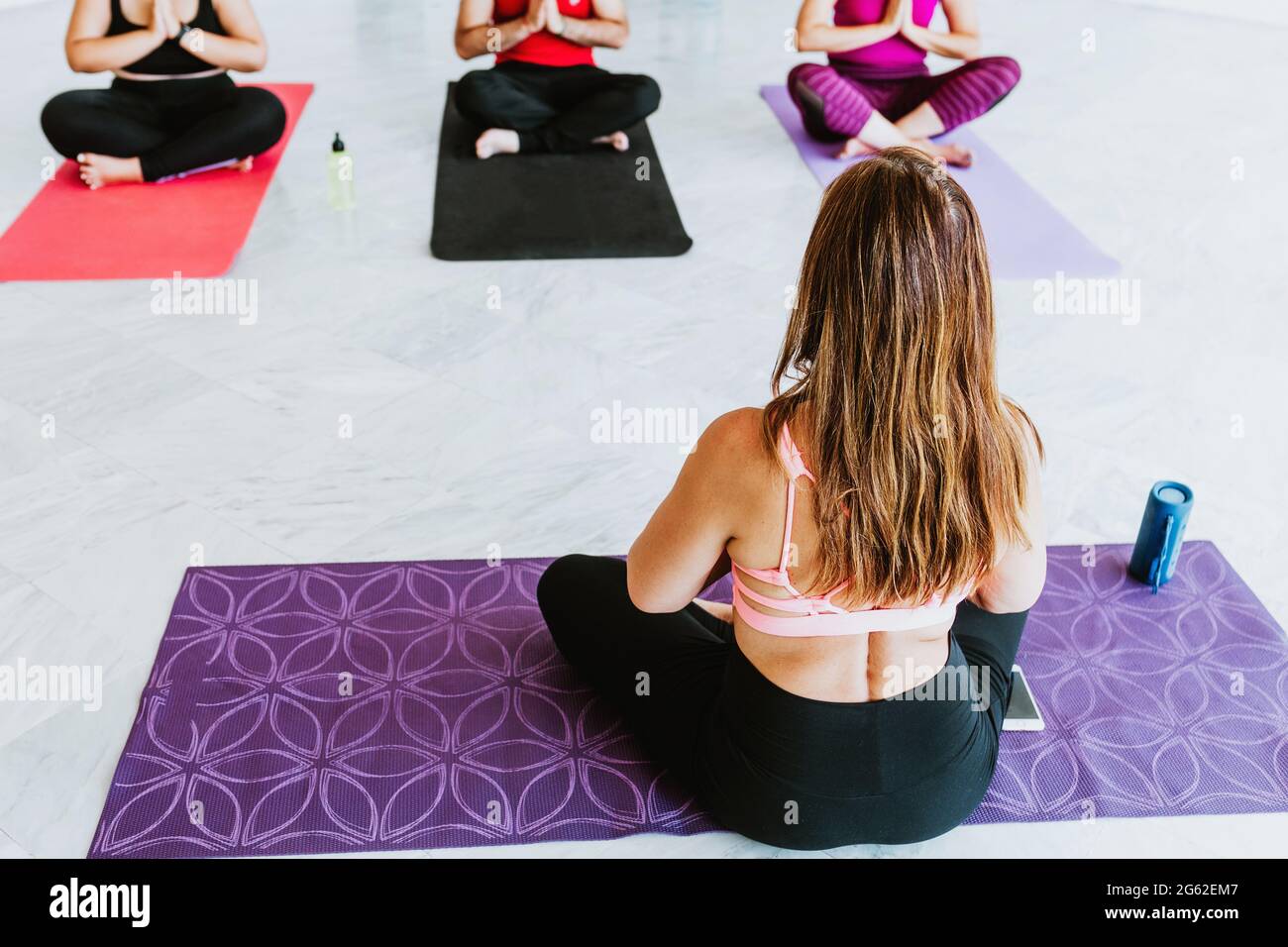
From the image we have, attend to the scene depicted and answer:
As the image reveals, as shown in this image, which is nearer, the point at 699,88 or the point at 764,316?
the point at 764,316

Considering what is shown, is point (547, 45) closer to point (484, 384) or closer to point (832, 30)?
point (832, 30)

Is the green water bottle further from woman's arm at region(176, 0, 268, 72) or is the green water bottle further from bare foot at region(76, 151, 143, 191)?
bare foot at region(76, 151, 143, 191)

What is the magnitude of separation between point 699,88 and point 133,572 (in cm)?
300

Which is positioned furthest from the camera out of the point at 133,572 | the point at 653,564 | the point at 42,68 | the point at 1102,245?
the point at 42,68

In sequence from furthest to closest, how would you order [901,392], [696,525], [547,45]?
[547,45] < [696,525] < [901,392]

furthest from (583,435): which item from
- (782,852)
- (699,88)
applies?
(699,88)

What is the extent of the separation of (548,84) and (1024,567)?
269cm

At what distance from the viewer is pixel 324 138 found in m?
3.85

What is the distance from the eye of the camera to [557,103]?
378cm

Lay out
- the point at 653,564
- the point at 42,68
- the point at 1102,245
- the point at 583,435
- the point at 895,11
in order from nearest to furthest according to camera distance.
Answer: the point at 653,564
the point at 583,435
the point at 1102,245
the point at 895,11
the point at 42,68

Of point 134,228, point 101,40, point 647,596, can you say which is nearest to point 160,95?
point 101,40

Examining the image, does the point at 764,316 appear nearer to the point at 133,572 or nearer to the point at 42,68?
the point at 133,572

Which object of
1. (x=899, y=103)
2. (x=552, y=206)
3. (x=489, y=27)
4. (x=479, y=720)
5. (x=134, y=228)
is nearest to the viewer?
(x=479, y=720)
